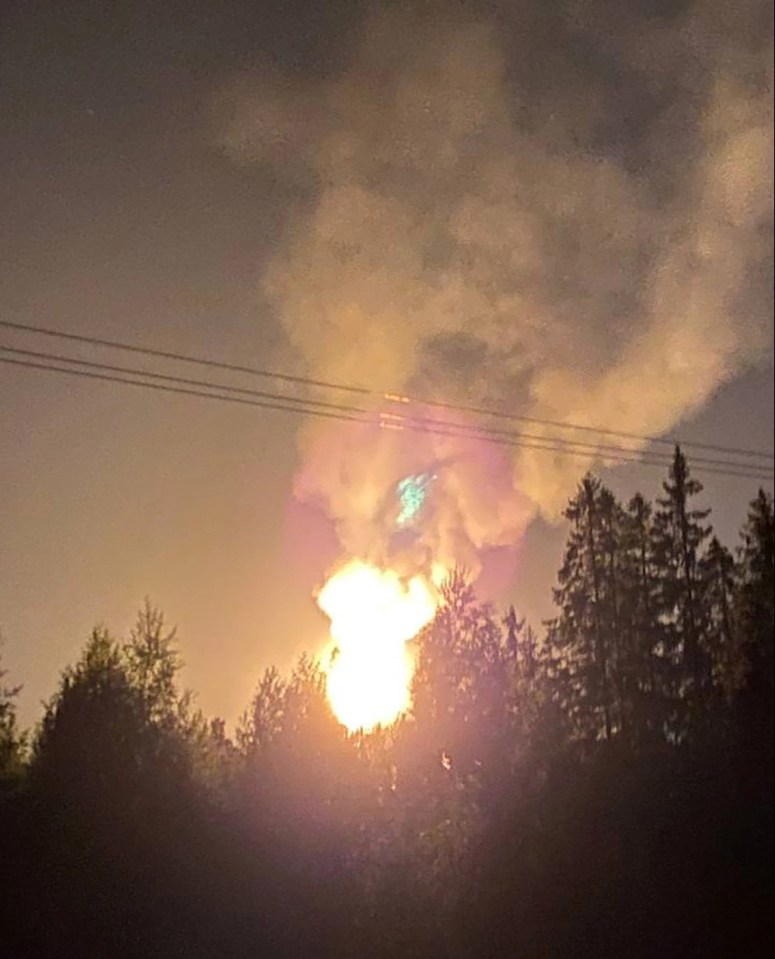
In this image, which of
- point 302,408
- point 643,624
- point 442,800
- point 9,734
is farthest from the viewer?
point 643,624

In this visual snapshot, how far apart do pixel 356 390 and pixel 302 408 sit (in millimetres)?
173

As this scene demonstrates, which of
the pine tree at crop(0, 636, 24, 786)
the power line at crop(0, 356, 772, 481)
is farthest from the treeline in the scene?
the power line at crop(0, 356, 772, 481)

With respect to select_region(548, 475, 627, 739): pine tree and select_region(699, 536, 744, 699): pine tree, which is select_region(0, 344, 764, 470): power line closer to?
select_region(548, 475, 627, 739): pine tree

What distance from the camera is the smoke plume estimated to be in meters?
3.15

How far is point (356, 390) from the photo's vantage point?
3.18 metres

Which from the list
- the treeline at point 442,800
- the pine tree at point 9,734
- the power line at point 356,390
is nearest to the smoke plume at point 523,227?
the power line at point 356,390

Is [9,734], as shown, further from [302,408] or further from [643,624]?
[643,624]

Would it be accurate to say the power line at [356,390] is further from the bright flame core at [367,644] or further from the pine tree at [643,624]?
the bright flame core at [367,644]

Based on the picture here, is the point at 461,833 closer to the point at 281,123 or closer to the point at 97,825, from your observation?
the point at 97,825

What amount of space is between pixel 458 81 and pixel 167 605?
1.80 metres

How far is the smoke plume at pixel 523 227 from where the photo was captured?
3.15 metres

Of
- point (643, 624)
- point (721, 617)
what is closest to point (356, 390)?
point (643, 624)

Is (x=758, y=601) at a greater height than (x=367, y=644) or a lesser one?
greater

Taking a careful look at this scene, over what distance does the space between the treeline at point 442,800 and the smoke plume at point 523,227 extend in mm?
464
